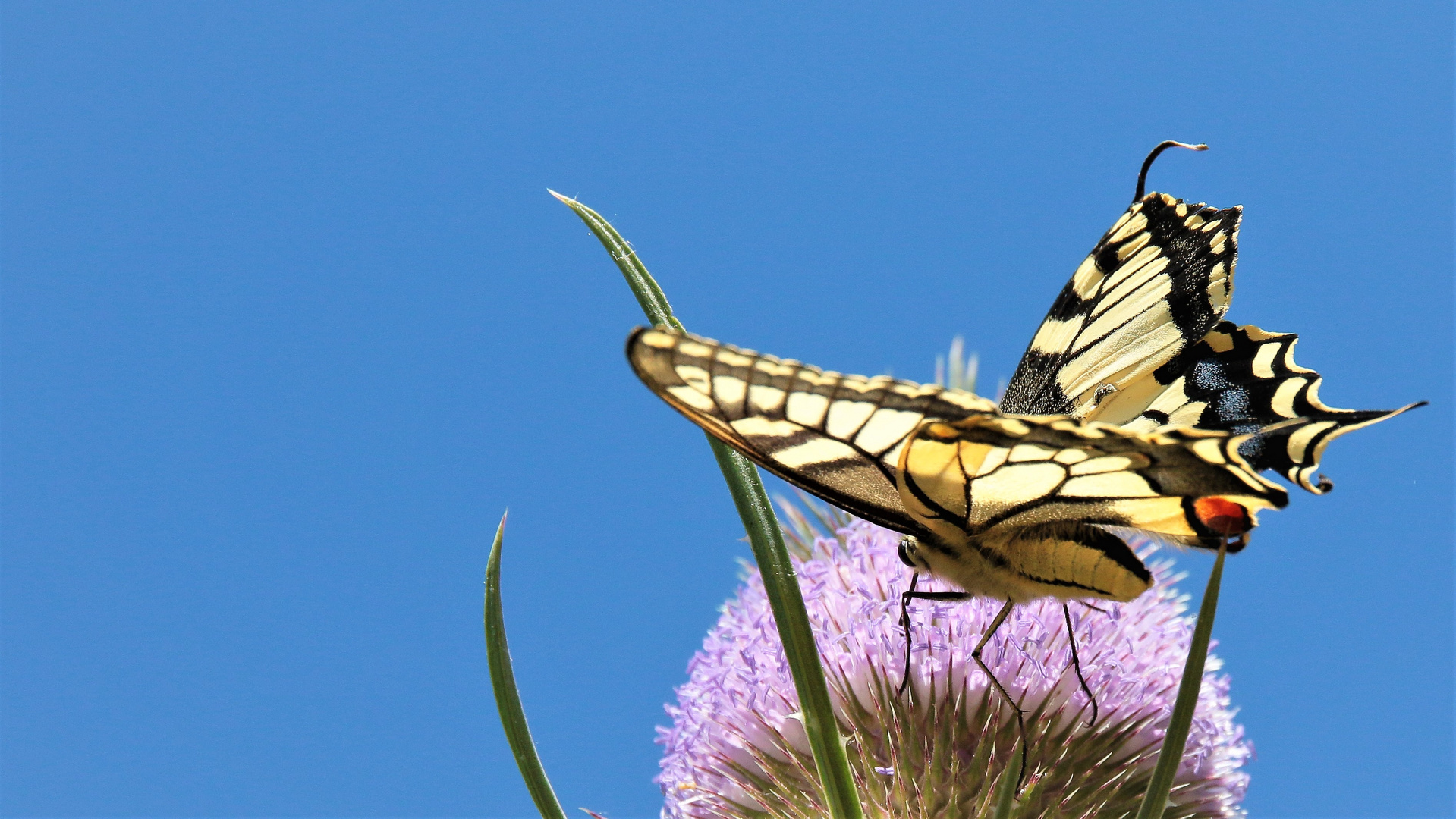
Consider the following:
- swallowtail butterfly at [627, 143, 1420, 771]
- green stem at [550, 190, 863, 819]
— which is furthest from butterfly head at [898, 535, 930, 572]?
green stem at [550, 190, 863, 819]

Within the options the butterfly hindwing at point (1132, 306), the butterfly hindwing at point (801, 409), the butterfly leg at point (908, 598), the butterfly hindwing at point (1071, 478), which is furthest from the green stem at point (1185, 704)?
the butterfly hindwing at point (1132, 306)

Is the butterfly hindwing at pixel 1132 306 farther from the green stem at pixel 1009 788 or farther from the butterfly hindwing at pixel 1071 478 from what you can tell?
the green stem at pixel 1009 788

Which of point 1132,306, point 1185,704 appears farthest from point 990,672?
point 1132,306

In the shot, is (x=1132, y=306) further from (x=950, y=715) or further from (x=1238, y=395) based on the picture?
(x=950, y=715)

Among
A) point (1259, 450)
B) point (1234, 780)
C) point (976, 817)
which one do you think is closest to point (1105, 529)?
point (1259, 450)

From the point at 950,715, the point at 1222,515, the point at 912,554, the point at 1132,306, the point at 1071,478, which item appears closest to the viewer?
the point at 1222,515
